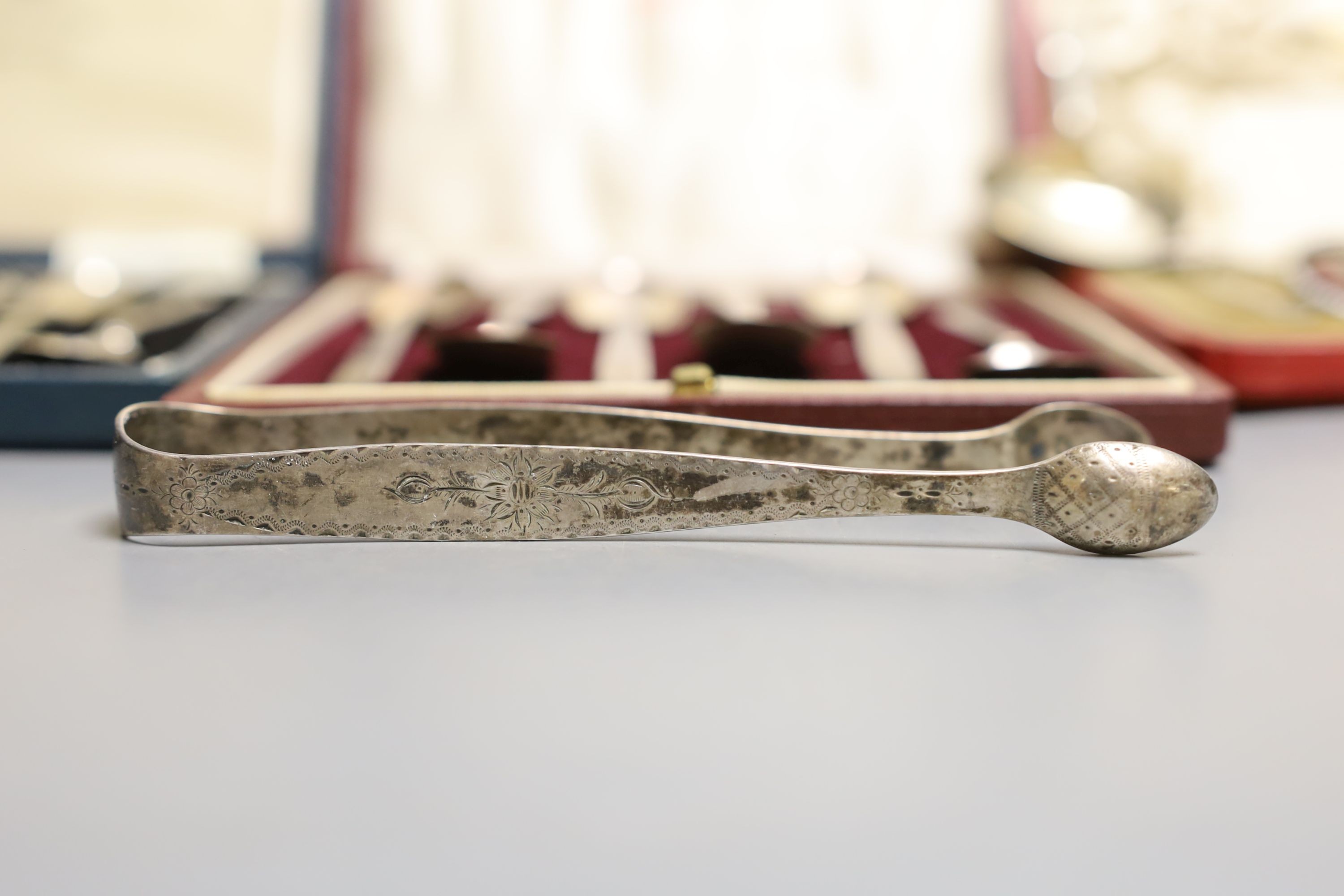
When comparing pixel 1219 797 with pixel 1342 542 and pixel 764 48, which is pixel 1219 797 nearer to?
pixel 1342 542

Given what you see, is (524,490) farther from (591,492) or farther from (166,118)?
(166,118)

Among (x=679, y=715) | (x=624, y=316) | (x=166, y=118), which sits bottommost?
(x=679, y=715)

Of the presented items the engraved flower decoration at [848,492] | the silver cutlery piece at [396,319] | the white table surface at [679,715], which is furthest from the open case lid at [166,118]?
the engraved flower decoration at [848,492]

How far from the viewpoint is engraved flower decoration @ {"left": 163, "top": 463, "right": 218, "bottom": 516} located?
487mm

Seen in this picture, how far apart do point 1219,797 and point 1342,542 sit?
28 cm

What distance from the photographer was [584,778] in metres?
0.33

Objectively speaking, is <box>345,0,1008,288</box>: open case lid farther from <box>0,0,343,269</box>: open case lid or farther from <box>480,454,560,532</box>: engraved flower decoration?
<box>480,454,560,532</box>: engraved flower decoration

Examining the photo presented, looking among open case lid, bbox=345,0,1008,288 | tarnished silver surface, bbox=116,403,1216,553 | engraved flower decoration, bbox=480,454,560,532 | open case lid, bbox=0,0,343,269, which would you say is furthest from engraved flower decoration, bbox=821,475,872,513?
open case lid, bbox=0,0,343,269

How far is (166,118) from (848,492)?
2.86 ft

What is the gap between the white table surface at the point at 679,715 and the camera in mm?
297

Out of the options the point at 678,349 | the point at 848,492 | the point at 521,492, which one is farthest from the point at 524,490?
the point at 678,349

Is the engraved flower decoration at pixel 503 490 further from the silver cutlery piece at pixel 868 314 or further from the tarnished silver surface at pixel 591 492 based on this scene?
the silver cutlery piece at pixel 868 314

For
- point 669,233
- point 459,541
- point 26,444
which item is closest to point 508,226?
point 669,233

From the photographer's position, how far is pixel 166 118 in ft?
3.48
